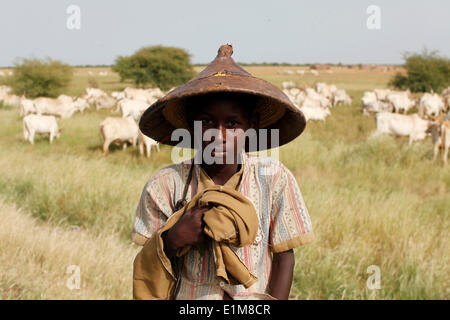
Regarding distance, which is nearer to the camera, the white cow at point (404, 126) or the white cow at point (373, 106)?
the white cow at point (404, 126)

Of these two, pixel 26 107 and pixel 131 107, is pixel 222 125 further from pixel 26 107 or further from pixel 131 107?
pixel 26 107

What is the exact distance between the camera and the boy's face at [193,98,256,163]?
1.58 m

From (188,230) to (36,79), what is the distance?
3114 centimetres

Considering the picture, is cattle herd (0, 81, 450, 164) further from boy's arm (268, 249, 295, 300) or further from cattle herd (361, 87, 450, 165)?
boy's arm (268, 249, 295, 300)

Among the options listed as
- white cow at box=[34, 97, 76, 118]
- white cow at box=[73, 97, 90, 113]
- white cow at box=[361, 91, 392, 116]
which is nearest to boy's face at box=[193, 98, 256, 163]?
white cow at box=[34, 97, 76, 118]

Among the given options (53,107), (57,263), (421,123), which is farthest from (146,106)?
(57,263)

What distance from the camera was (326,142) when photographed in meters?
12.5

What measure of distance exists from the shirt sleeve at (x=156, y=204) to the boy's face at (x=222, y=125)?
24cm

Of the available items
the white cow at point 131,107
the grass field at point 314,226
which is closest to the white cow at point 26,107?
the white cow at point 131,107

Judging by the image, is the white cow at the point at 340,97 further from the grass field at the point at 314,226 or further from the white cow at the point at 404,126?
the grass field at the point at 314,226

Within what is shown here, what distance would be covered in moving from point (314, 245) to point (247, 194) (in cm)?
314

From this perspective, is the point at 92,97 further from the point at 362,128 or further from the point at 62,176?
the point at 62,176

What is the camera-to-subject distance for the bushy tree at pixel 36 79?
93.4 feet

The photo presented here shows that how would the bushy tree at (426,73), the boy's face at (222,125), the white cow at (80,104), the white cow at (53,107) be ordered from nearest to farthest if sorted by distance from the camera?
the boy's face at (222,125) < the white cow at (53,107) < the white cow at (80,104) < the bushy tree at (426,73)
